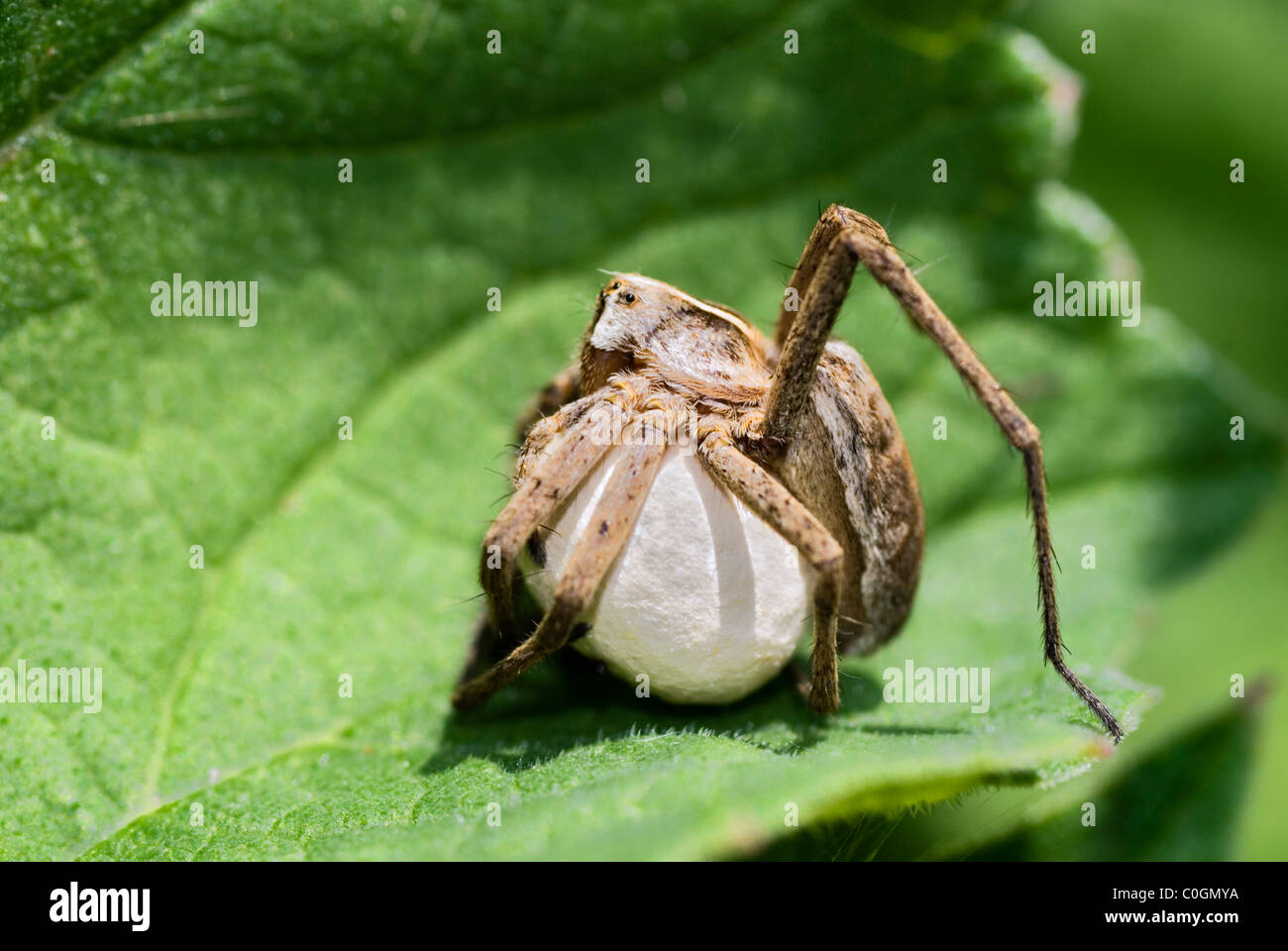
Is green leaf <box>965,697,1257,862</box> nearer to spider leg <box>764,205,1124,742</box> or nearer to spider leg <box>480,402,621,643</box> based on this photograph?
spider leg <box>764,205,1124,742</box>

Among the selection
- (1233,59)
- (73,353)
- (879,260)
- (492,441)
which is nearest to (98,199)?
(73,353)

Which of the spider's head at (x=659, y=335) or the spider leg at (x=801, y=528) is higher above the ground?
the spider's head at (x=659, y=335)

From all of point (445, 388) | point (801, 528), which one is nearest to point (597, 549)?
point (801, 528)

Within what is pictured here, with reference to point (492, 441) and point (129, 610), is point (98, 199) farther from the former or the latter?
point (492, 441)

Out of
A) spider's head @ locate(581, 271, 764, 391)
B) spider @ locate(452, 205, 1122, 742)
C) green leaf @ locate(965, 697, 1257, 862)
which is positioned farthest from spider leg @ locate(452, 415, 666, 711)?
green leaf @ locate(965, 697, 1257, 862)

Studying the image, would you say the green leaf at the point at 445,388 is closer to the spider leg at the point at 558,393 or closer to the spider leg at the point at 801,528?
the spider leg at the point at 801,528

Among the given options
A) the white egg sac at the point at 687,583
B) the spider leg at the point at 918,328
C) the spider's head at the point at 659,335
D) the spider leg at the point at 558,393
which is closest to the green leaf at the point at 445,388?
the white egg sac at the point at 687,583

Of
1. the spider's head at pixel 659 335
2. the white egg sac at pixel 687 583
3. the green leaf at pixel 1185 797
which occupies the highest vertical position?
the spider's head at pixel 659 335
